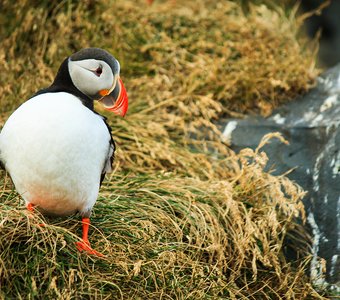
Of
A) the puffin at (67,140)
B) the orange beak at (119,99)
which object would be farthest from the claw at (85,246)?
the orange beak at (119,99)

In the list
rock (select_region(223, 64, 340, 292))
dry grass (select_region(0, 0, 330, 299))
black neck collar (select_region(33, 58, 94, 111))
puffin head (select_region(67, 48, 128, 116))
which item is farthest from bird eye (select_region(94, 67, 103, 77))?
rock (select_region(223, 64, 340, 292))

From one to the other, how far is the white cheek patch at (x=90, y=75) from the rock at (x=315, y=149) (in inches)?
61.4

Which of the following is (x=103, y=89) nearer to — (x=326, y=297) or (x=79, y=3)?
(x=326, y=297)

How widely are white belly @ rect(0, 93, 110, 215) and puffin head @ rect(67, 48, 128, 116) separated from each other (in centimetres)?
11

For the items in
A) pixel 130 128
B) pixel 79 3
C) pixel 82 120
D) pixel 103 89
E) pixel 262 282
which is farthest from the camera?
pixel 79 3

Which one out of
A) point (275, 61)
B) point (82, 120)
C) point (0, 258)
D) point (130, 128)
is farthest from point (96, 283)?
point (275, 61)

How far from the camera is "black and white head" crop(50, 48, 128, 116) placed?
3428mm

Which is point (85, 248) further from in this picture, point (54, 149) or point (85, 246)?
point (54, 149)

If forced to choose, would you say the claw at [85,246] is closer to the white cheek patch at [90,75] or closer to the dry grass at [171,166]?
the dry grass at [171,166]

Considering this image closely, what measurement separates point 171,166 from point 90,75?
1.55m

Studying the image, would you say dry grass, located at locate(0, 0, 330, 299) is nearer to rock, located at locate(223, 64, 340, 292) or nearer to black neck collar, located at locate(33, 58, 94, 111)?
rock, located at locate(223, 64, 340, 292)

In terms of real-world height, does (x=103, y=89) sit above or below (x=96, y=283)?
above

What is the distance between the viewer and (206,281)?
3688 millimetres

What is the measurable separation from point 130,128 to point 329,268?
1505 millimetres
